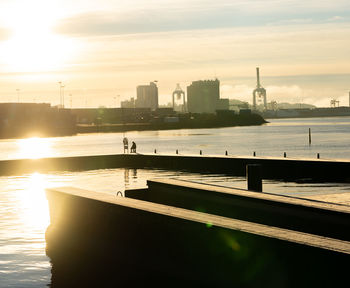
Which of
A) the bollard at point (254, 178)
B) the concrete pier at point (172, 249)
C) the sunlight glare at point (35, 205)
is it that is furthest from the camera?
the bollard at point (254, 178)

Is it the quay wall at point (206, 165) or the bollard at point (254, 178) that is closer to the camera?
the bollard at point (254, 178)

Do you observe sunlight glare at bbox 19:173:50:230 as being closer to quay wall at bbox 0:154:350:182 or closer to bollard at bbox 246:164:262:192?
bollard at bbox 246:164:262:192

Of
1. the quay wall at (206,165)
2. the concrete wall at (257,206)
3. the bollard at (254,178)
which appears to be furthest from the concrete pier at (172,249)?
the quay wall at (206,165)

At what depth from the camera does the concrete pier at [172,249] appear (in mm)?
11385

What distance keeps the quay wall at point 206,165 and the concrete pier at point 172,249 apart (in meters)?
20.9

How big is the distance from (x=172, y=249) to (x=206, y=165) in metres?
32.4

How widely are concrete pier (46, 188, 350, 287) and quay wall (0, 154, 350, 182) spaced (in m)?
Answer: 20.9

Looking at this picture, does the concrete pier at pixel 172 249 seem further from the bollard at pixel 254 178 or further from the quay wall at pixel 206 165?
the quay wall at pixel 206 165

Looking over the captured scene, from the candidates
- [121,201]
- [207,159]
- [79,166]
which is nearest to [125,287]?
[121,201]

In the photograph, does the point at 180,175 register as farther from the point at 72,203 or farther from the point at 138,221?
the point at 138,221

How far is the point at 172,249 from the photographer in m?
14.6

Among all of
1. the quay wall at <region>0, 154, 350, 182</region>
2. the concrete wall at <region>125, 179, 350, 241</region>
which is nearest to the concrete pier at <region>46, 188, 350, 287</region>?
the concrete wall at <region>125, 179, 350, 241</region>

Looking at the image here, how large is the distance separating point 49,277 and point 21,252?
2631mm

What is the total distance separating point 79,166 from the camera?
54.0 m
